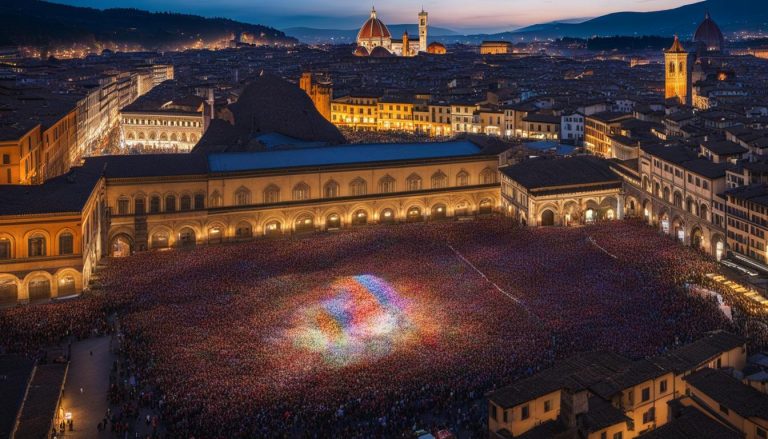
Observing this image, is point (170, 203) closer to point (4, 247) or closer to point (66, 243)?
point (66, 243)

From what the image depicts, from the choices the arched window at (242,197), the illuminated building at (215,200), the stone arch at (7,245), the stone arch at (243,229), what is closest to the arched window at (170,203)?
the illuminated building at (215,200)

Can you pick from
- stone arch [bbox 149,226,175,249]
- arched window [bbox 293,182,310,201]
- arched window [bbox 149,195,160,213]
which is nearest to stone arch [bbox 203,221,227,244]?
stone arch [bbox 149,226,175,249]

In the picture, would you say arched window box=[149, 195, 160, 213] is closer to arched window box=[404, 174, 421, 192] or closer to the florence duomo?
the florence duomo

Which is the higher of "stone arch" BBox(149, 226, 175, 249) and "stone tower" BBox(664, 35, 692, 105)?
"stone tower" BBox(664, 35, 692, 105)

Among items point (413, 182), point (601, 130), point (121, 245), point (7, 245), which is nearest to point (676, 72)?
point (601, 130)

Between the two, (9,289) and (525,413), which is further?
(9,289)
